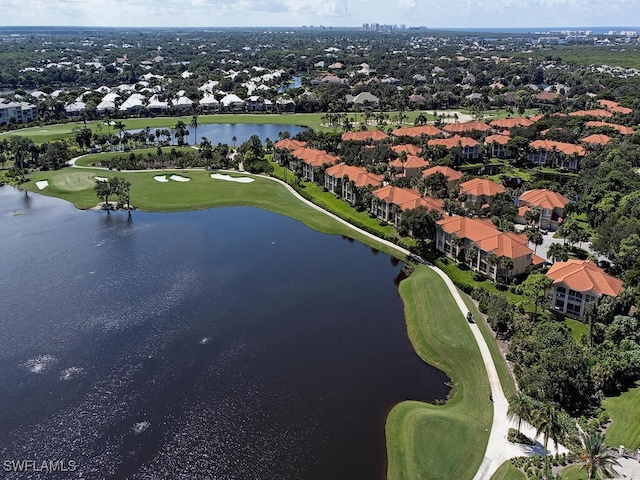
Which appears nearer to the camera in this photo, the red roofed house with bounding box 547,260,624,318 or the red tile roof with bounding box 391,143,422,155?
the red roofed house with bounding box 547,260,624,318

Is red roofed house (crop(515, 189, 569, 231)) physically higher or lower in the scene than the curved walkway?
higher

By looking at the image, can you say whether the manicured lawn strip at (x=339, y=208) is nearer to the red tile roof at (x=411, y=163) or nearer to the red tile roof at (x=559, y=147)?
the red tile roof at (x=411, y=163)

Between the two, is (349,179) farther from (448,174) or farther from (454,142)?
(454,142)

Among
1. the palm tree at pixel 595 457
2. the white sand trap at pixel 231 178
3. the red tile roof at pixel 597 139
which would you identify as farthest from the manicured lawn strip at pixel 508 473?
the red tile roof at pixel 597 139

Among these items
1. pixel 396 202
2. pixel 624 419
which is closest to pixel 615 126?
pixel 396 202

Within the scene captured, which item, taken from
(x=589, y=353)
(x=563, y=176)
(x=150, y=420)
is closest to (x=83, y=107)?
(x=563, y=176)

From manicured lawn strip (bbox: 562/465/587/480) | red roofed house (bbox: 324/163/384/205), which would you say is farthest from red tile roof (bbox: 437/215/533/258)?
manicured lawn strip (bbox: 562/465/587/480)

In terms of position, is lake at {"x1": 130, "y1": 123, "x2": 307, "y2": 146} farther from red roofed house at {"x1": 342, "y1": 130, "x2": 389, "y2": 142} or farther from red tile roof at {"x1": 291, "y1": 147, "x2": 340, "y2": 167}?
red tile roof at {"x1": 291, "y1": 147, "x2": 340, "y2": 167}
